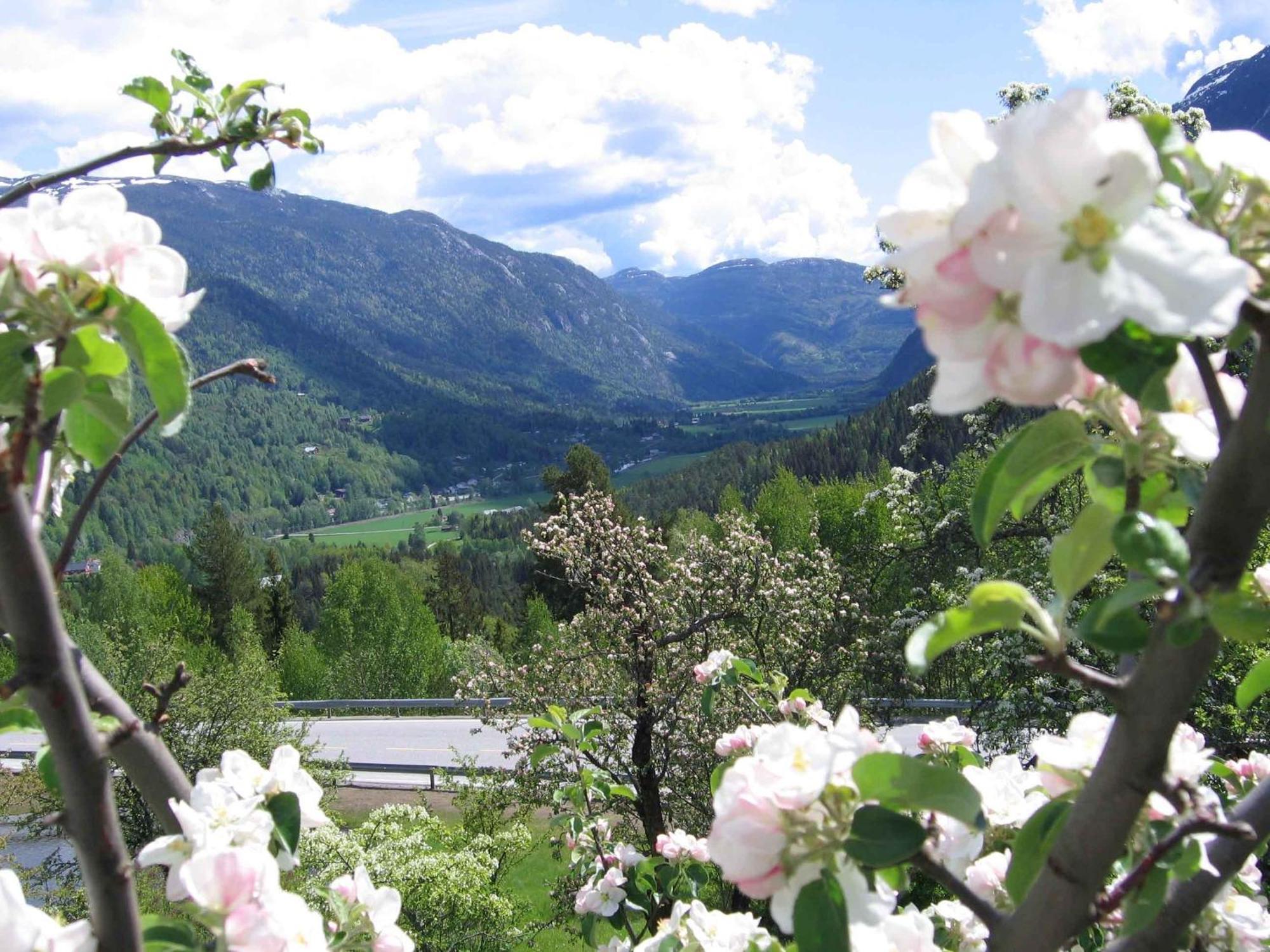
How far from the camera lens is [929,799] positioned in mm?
780

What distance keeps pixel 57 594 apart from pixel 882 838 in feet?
2.50

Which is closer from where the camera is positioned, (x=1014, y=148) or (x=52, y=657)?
(x=1014, y=148)

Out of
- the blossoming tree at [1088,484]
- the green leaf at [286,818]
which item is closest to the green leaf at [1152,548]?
the blossoming tree at [1088,484]

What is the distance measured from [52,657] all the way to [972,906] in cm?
81

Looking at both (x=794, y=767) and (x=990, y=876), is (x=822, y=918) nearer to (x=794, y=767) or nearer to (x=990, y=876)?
(x=794, y=767)

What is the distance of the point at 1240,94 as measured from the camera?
167250 millimetres

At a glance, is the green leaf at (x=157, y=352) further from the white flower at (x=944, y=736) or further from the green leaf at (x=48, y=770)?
the white flower at (x=944, y=736)

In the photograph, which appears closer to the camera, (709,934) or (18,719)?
(18,719)

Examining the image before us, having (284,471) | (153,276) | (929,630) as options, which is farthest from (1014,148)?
(284,471)

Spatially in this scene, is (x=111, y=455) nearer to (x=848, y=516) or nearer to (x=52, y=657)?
(x=52, y=657)

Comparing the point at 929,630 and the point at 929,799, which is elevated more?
the point at 929,630

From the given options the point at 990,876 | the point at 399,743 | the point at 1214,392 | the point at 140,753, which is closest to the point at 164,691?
the point at 140,753

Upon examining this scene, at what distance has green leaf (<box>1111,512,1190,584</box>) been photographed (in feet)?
2.04

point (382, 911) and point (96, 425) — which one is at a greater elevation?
point (96, 425)
